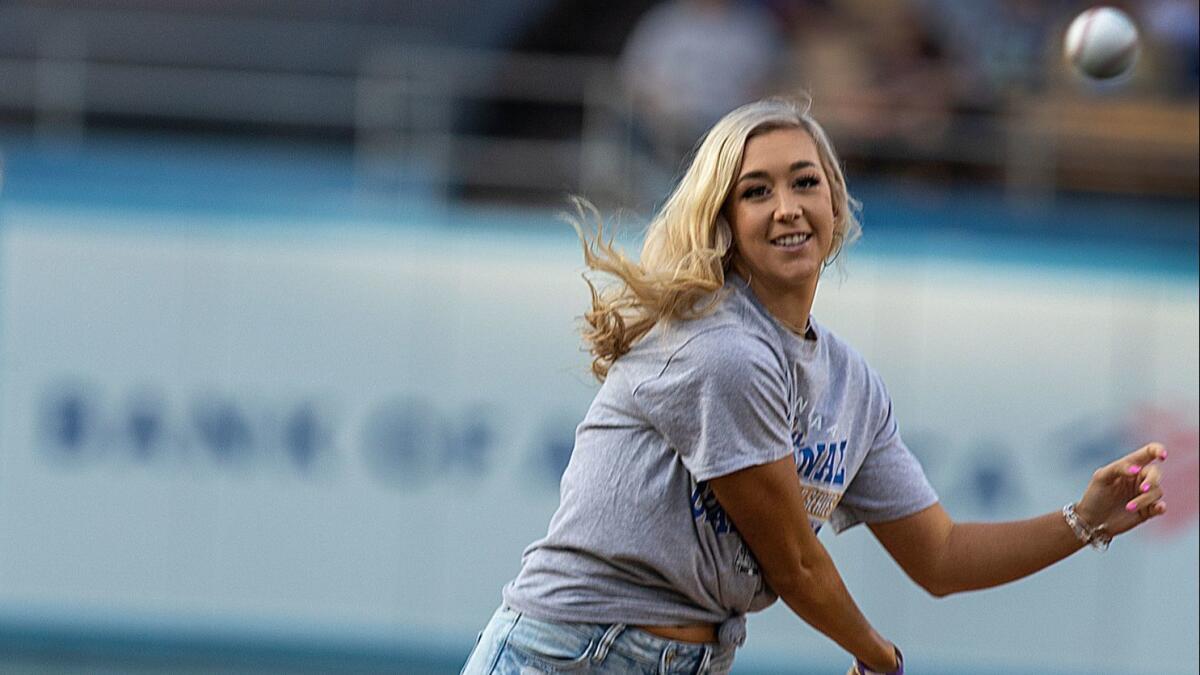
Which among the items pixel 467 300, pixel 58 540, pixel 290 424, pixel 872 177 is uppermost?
pixel 872 177

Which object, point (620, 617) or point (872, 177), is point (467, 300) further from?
point (620, 617)

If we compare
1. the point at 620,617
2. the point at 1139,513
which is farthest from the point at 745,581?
the point at 1139,513

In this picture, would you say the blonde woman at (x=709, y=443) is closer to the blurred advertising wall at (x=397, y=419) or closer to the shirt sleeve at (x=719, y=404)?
the shirt sleeve at (x=719, y=404)

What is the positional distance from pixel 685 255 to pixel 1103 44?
2.89 meters

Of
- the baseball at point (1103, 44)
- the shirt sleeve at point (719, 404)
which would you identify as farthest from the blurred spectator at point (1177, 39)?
the shirt sleeve at point (719, 404)

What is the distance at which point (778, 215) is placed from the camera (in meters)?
3.46

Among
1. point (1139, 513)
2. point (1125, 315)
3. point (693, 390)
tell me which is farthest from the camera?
point (1125, 315)

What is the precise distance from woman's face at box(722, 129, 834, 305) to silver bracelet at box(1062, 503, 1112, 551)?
0.74 metres

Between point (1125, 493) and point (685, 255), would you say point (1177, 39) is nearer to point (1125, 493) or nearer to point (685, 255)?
point (1125, 493)

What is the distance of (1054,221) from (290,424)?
12.0 ft

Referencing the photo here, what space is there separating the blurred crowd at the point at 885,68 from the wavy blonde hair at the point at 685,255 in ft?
18.4

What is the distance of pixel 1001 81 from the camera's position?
9.47 m

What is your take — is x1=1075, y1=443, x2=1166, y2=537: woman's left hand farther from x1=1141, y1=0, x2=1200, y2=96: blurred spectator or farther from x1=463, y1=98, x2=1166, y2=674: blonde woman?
x1=1141, y1=0, x2=1200, y2=96: blurred spectator

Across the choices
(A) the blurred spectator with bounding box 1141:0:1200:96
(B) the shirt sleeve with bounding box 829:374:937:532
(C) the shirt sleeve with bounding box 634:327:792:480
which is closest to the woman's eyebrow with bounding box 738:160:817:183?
(C) the shirt sleeve with bounding box 634:327:792:480
